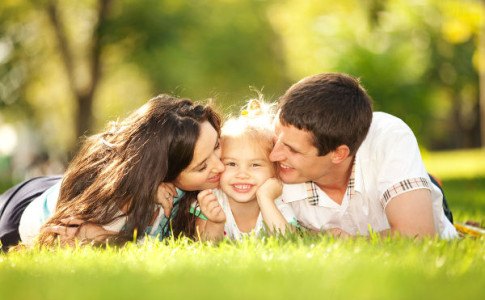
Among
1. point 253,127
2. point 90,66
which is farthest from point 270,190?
point 90,66

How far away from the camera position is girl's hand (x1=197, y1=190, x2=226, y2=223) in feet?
16.8

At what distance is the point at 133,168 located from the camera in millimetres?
5062

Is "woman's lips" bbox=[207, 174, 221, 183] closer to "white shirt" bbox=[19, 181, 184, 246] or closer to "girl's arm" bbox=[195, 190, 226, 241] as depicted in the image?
"girl's arm" bbox=[195, 190, 226, 241]

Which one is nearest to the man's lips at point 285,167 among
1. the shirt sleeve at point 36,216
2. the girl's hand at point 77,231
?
the girl's hand at point 77,231

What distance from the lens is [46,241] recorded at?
4844 millimetres

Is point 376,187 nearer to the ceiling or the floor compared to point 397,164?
nearer to the floor

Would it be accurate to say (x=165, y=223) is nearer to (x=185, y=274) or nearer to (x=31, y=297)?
(x=185, y=274)

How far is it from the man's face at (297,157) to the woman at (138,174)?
1.48 feet

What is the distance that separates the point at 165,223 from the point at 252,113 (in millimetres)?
1111

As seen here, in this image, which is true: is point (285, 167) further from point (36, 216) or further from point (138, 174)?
point (36, 216)

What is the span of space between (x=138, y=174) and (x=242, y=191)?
77 cm

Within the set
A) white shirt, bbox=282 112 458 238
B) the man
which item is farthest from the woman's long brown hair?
white shirt, bbox=282 112 458 238

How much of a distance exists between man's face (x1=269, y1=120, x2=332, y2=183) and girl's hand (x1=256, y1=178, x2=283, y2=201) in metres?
0.08

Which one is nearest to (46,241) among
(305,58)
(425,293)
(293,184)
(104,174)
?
(104,174)
